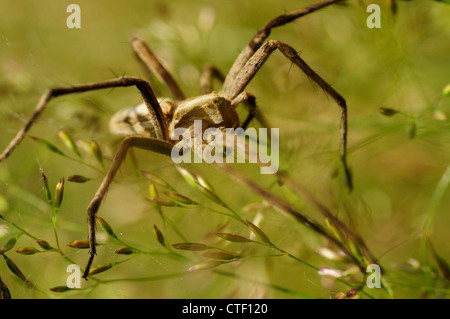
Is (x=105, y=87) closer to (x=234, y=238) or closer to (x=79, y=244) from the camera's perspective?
(x=79, y=244)

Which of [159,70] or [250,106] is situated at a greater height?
[159,70]

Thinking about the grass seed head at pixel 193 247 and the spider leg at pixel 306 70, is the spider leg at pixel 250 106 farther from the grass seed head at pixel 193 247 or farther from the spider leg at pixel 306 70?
the grass seed head at pixel 193 247

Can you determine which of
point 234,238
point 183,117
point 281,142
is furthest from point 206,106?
point 234,238

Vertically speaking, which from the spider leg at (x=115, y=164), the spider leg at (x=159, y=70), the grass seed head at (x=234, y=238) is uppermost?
the spider leg at (x=159, y=70)

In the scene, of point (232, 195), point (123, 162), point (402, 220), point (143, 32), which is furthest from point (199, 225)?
point (143, 32)

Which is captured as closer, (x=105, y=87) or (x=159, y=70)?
(x=105, y=87)

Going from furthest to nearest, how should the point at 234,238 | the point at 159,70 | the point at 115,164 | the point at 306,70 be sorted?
the point at 159,70, the point at 306,70, the point at 115,164, the point at 234,238

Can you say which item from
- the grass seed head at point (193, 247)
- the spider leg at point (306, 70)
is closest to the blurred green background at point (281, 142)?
the spider leg at point (306, 70)
